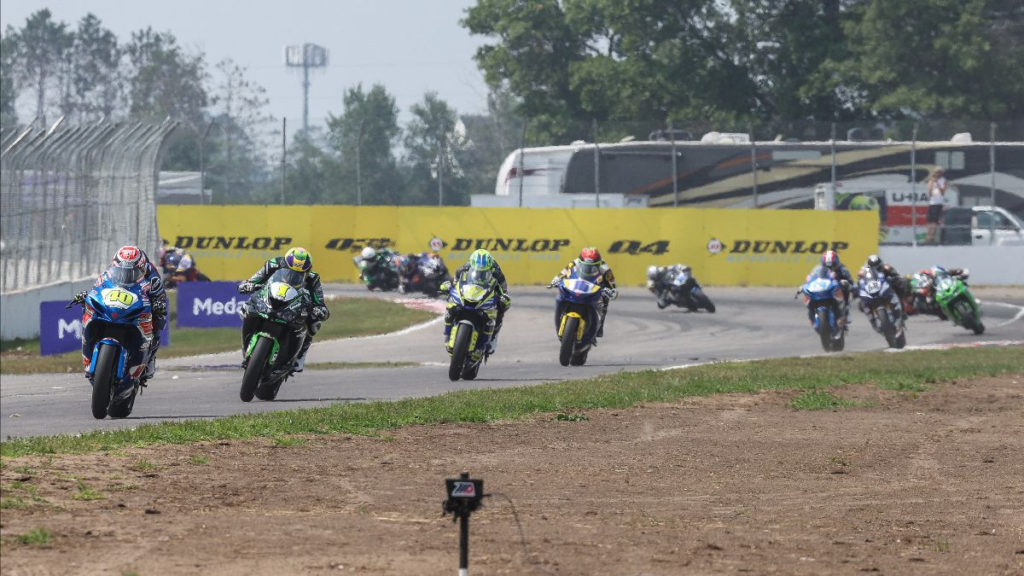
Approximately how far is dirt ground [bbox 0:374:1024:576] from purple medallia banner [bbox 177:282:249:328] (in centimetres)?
1020

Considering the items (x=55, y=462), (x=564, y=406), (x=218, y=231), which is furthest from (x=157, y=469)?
(x=218, y=231)

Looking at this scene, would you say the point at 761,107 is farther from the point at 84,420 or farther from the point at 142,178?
the point at 84,420

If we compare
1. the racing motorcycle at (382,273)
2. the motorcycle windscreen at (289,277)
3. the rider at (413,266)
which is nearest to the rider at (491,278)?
the motorcycle windscreen at (289,277)

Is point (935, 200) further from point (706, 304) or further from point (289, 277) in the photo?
point (289, 277)

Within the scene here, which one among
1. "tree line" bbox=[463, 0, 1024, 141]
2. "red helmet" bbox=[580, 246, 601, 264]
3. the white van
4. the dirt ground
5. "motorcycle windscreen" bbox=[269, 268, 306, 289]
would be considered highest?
"tree line" bbox=[463, 0, 1024, 141]

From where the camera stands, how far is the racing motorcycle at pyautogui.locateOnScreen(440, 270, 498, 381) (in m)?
19.0

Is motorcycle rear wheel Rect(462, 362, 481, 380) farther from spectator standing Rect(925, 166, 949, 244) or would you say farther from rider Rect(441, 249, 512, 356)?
spectator standing Rect(925, 166, 949, 244)

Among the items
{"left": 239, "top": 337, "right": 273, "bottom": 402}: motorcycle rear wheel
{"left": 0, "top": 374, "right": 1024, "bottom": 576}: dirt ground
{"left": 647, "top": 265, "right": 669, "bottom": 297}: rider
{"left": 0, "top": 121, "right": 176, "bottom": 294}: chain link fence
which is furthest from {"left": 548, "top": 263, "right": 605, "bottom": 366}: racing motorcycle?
{"left": 647, "top": 265, "right": 669, "bottom": 297}: rider

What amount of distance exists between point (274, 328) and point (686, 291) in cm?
1830

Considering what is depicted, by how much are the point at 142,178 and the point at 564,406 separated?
60.9ft

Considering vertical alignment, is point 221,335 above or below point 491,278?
below

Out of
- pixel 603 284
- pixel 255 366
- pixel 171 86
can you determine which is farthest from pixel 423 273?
pixel 171 86

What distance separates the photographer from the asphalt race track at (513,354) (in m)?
16.6

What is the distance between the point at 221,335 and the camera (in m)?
30.0
